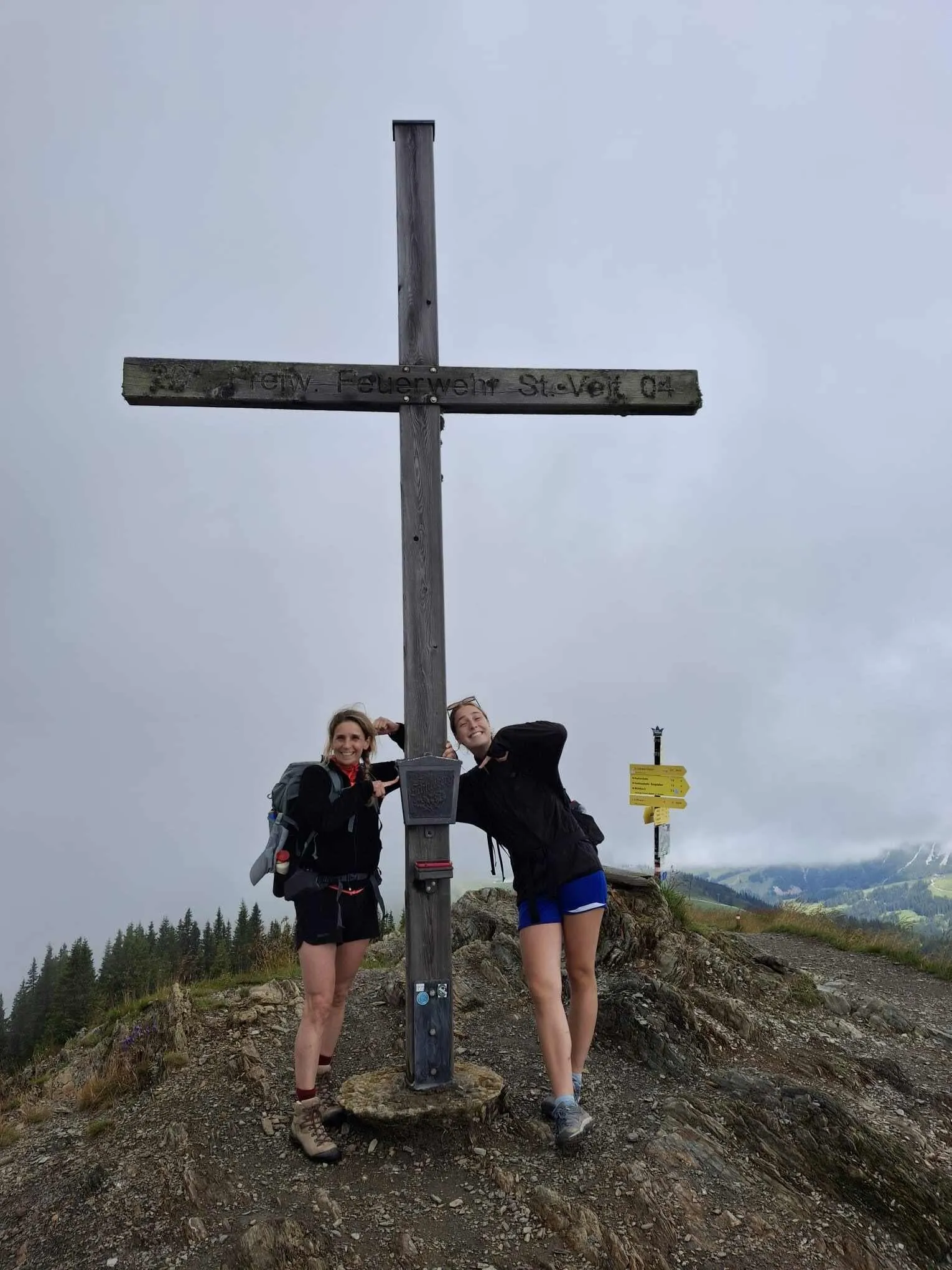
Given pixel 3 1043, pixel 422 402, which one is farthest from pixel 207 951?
pixel 422 402

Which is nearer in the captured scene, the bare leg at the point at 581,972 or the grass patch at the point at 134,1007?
the bare leg at the point at 581,972

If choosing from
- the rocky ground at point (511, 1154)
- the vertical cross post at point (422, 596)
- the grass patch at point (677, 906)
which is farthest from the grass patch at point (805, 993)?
the vertical cross post at point (422, 596)

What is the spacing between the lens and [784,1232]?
13.6 feet

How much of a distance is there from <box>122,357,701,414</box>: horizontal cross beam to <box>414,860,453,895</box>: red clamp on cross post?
10.9ft

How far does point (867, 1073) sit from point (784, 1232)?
2740mm

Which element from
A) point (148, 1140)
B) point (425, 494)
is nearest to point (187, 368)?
point (425, 494)

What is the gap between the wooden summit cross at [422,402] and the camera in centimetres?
532

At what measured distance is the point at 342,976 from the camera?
194 inches

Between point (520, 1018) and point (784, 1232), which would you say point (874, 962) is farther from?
point (784, 1232)

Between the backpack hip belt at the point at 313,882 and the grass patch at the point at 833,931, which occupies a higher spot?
the backpack hip belt at the point at 313,882

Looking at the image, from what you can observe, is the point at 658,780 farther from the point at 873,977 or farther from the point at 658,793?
the point at 873,977

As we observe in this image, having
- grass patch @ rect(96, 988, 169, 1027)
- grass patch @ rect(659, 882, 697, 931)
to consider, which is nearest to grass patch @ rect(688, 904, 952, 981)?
grass patch @ rect(659, 882, 697, 931)

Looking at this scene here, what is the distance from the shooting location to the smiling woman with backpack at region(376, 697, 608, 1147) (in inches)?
185

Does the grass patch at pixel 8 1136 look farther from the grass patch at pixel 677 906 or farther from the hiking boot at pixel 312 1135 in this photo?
the grass patch at pixel 677 906
